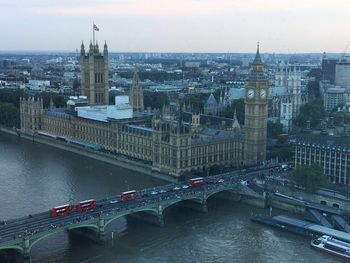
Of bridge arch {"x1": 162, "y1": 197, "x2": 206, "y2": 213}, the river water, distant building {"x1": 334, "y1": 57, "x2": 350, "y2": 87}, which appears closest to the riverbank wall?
the river water

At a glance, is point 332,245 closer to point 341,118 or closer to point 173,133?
point 173,133

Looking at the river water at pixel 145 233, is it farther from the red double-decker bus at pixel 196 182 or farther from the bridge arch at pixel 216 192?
the red double-decker bus at pixel 196 182

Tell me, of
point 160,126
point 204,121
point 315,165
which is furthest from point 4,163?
point 315,165

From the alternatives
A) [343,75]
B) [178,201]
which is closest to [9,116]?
[178,201]

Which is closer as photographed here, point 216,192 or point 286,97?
point 216,192

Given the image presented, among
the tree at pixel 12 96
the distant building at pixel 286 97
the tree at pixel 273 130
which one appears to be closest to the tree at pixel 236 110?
the distant building at pixel 286 97

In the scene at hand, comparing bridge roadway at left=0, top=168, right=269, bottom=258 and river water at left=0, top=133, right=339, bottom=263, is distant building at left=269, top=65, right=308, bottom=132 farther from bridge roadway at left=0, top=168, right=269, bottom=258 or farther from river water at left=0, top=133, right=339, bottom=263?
bridge roadway at left=0, top=168, right=269, bottom=258

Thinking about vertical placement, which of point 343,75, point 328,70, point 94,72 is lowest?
point 343,75
